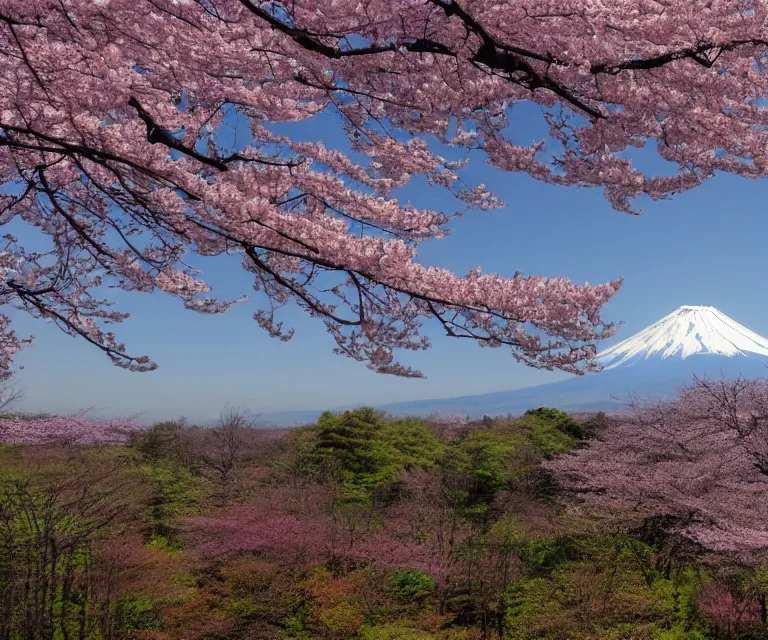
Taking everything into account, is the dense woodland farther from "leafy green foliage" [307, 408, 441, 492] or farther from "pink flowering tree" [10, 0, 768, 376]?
Result: "pink flowering tree" [10, 0, 768, 376]

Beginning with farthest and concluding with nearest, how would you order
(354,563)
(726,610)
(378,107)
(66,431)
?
(66,431)
(354,563)
(726,610)
(378,107)

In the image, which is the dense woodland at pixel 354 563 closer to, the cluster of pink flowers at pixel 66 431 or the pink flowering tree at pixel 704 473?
the pink flowering tree at pixel 704 473

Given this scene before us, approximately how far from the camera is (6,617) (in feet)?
21.9

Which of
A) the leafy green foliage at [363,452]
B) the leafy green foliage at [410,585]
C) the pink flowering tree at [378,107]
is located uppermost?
the pink flowering tree at [378,107]

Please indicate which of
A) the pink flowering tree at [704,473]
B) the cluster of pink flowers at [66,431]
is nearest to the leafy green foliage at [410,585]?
the pink flowering tree at [704,473]

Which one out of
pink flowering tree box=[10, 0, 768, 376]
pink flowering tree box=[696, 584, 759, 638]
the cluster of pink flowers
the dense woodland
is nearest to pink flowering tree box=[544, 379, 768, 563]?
the dense woodland

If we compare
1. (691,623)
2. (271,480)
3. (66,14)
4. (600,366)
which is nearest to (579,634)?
(691,623)

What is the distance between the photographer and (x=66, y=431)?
61.4ft

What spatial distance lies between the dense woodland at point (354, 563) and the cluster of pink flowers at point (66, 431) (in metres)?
1.80

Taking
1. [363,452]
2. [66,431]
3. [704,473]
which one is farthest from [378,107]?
[66,431]

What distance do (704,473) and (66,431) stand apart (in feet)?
60.2

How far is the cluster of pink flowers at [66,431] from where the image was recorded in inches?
629

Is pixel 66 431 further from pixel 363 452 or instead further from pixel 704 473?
pixel 704 473

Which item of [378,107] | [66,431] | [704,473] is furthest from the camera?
[66,431]
